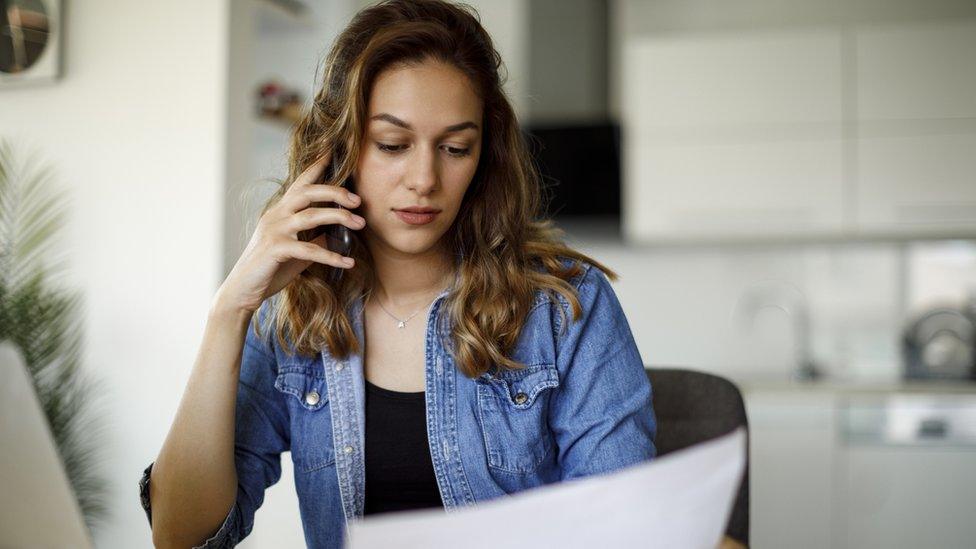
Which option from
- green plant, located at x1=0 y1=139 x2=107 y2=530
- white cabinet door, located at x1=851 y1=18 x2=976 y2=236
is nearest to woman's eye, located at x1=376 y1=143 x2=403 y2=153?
green plant, located at x1=0 y1=139 x2=107 y2=530

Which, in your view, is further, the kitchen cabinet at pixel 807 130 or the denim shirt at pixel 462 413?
the kitchen cabinet at pixel 807 130

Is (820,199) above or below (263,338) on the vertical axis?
above

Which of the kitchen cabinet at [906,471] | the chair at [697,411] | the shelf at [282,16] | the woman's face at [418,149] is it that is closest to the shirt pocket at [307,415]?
the woman's face at [418,149]

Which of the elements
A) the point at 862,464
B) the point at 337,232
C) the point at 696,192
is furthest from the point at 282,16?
the point at 862,464

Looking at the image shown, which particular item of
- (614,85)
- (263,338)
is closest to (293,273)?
(263,338)

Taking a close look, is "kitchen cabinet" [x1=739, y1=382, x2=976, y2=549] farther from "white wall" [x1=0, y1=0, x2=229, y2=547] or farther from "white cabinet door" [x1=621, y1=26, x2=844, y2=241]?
"white wall" [x1=0, y1=0, x2=229, y2=547]

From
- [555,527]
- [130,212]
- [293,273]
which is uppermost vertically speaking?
[130,212]

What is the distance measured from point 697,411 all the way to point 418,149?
Result: 0.60 metres

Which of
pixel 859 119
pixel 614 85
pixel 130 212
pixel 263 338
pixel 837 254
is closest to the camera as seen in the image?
pixel 263 338

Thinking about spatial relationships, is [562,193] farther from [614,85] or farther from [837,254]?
[837,254]

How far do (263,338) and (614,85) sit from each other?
323 centimetres

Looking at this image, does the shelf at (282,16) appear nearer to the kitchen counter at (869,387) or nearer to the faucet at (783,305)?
the kitchen counter at (869,387)

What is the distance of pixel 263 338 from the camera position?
1366 mm

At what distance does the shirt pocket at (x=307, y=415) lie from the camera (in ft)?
4.36
